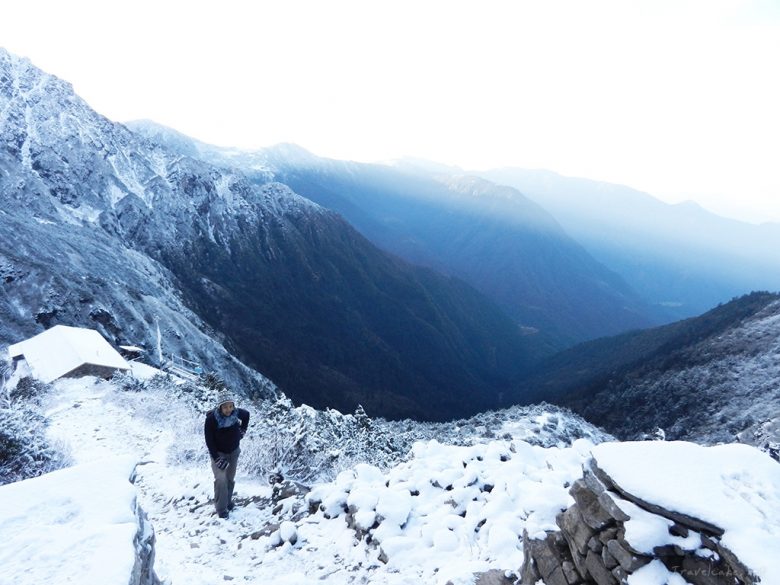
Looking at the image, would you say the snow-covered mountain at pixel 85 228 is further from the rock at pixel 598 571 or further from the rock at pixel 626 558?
the rock at pixel 626 558

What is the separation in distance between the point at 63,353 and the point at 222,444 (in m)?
31.0

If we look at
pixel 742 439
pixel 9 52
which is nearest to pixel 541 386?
pixel 742 439

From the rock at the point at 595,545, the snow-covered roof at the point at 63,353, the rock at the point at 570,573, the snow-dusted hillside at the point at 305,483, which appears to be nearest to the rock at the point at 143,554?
the snow-dusted hillside at the point at 305,483

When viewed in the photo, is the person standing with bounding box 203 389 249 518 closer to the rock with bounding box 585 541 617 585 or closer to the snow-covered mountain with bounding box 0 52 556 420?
the rock with bounding box 585 541 617 585

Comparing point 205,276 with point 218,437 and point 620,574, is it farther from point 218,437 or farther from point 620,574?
point 620,574

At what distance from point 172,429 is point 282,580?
30.4ft

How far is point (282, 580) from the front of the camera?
6953 millimetres

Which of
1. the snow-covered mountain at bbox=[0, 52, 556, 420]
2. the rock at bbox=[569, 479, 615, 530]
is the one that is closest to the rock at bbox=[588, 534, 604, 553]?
the rock at bbox=[569, 479, 615, 530]

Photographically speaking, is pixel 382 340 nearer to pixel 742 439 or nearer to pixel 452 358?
pixel 452 358

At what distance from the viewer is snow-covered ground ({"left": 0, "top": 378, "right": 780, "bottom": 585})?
489cm

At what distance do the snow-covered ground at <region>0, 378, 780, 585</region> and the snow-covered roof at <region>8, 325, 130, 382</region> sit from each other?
22.9 meters

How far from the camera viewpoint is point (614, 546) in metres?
4.77

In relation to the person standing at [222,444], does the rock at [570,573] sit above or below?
above

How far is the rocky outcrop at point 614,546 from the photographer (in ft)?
14.0
